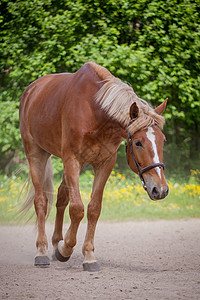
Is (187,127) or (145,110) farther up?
(145,110)

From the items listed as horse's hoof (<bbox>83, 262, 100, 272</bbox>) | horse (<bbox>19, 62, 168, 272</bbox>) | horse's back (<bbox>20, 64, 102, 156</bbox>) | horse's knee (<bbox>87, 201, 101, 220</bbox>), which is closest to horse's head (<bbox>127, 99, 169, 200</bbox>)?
horse (<bbox>19, 62, 168, 272</bbox>)

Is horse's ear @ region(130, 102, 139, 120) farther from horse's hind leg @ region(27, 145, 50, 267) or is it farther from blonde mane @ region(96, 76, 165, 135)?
horse's hind leg @ region(27, 145, 50, 267)

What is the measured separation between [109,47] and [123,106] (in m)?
5.00

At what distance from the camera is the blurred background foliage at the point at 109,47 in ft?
28.3

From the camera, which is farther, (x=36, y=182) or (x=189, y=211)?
(x=189, y=211)

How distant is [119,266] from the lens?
170 inches

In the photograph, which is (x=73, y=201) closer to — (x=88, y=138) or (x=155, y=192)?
(x=88, y=138)

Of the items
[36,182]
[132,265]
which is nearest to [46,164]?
[36,182]

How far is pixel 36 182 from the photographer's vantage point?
476 cm

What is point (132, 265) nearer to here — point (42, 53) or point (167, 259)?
point (167, 259)

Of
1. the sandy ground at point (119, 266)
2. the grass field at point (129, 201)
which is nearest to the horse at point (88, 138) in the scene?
the sandy ground at point (119, 266)

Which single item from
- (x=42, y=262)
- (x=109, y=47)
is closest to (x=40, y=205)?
(x=42, y=262)

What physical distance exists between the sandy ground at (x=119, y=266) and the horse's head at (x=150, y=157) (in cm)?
74

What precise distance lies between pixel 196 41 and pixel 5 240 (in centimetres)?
568
